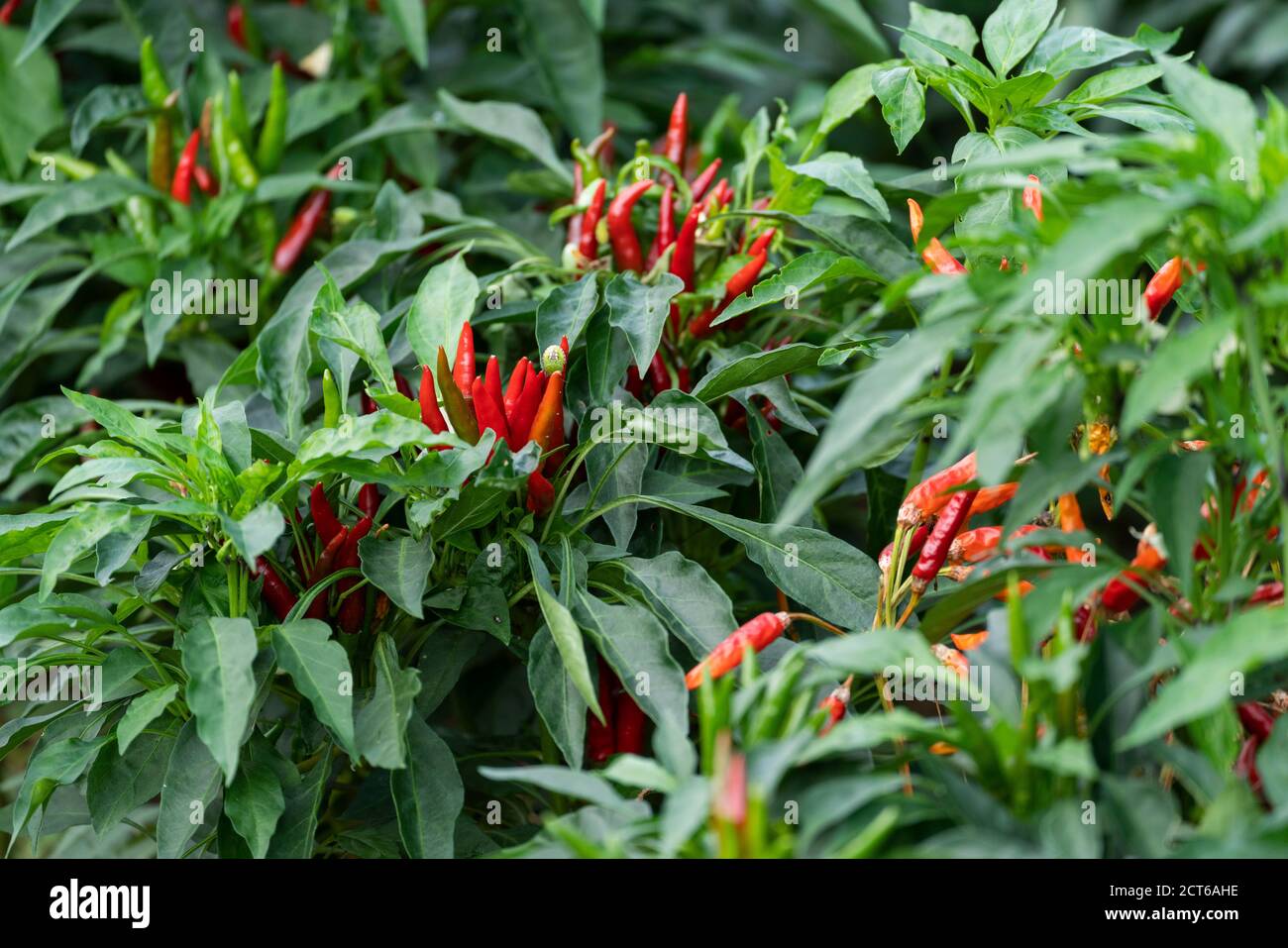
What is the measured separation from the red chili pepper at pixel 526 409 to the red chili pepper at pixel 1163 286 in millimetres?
423

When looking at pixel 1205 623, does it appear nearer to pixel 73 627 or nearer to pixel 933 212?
pixel 933 212

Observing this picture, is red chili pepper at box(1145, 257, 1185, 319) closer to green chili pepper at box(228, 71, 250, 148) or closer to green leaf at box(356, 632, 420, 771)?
green leaf at box(356, 632, 420, 771)

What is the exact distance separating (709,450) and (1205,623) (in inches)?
13.3

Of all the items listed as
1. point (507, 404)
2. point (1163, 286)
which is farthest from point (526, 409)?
point (1163, 286)

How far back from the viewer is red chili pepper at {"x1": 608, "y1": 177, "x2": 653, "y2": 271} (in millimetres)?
1167

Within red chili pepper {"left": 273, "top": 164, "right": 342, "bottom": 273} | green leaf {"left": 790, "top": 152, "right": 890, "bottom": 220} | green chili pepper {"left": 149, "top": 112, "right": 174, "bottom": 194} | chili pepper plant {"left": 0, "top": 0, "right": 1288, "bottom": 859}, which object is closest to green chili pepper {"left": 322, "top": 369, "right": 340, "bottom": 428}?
chili pepper plant {"left": 0, "top": 0, "right": 1288, "bottom": 859}

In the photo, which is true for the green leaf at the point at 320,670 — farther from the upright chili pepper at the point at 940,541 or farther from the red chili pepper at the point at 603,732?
the upright chili pepper at the point at 940,541

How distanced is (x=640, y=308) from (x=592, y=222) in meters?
0.22

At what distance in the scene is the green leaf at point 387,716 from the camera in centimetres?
82

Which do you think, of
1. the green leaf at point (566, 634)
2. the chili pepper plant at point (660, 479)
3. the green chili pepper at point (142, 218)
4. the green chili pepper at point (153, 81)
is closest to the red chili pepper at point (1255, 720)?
the chili pepper plant at point (660, 479)

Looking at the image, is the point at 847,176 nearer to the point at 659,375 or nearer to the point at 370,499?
the point at 659,375

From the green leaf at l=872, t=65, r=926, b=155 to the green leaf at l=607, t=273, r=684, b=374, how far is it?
20 centimetres
